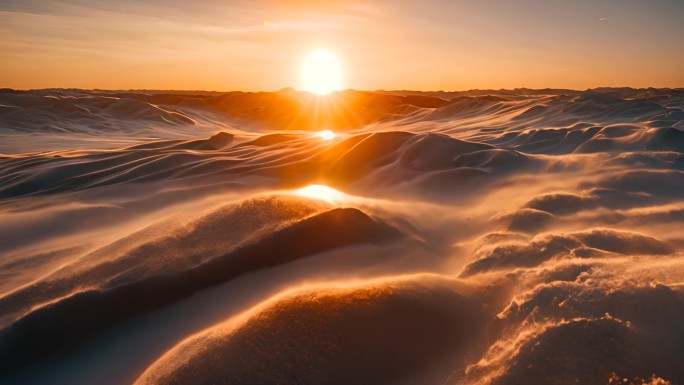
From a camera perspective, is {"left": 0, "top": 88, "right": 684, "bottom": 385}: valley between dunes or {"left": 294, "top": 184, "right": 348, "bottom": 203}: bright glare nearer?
{"left": 0, "top": 88, "right": 684, "bottom": 385}: valley between dunes

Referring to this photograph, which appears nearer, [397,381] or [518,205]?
[397,381]

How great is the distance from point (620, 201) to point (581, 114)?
26.3 feet

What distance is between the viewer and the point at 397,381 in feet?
3.81

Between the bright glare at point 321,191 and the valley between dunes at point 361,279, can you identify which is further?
the bright glare at point 321,191

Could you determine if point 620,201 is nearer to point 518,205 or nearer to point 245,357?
point 518,205

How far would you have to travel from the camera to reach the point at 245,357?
1.16 m

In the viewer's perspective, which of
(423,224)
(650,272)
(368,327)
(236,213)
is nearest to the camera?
(368,327)

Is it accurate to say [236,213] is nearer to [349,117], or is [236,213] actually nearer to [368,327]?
[368,327]

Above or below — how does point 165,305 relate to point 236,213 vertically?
below

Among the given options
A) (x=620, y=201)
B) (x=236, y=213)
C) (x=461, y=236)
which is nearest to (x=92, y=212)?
(x=236, y=213)

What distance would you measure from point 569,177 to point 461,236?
1.72 m

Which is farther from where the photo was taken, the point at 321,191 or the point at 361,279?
the point at 321,191

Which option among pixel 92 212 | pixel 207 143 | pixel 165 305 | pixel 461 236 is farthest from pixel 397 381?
pixel 207 143

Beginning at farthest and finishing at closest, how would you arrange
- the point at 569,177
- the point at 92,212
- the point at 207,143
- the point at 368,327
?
the point at 207,143
the point at 569,177
the point at 92,212
the point at 368,327
